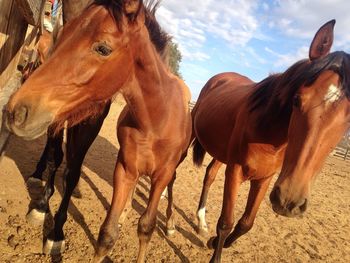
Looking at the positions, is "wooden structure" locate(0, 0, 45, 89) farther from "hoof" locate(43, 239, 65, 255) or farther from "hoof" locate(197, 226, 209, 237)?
"hoof" locate(197, 226, 209, 237)

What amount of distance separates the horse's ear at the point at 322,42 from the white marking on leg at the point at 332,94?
491 mm

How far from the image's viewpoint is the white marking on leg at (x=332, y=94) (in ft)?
6.93

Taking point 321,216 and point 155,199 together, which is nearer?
point 155,199

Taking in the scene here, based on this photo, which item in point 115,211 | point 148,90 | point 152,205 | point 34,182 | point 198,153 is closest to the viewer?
point 148,90

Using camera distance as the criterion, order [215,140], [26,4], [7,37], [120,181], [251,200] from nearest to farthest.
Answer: [26,4]
[7,37]
[120,181]
[251,200]
[215,140]

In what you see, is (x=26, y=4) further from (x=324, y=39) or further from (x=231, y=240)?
(x=231, y=240)

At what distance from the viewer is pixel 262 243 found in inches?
174

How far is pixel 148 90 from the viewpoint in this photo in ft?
8.80

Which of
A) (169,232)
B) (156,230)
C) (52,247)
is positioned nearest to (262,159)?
(169,232)

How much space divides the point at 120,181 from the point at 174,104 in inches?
34.5

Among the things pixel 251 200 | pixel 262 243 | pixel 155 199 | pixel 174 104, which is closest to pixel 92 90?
pixel 174 104

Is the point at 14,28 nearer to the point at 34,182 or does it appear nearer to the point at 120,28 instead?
the point at 120,28

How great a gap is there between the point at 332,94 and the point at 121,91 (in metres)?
1.55

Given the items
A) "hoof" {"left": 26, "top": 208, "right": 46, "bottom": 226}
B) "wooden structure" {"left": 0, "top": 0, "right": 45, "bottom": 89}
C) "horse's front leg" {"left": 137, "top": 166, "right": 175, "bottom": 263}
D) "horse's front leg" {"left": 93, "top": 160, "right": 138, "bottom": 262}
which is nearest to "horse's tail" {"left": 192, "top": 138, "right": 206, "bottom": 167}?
"horse's front leg" {"left": 137, "top": 166, "right": 175, "bottom": 263}
